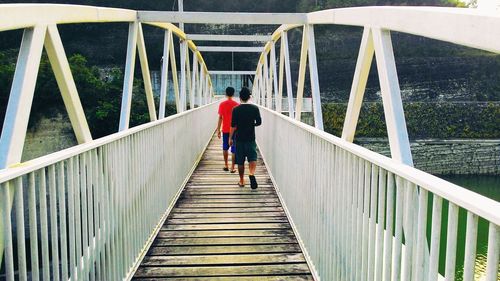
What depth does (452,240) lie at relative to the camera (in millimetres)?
1311

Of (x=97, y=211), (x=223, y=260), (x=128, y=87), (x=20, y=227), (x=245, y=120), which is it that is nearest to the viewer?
(x=20, y=227)

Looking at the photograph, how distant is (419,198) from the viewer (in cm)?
154

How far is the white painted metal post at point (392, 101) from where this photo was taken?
8.63 feet

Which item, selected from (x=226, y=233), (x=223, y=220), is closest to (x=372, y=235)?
(x=226, y=233)

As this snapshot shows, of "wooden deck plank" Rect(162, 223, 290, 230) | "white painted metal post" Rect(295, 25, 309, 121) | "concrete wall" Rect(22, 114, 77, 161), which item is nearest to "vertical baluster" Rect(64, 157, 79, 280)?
"wooden deck plank" Rect(162, 223, 290, 230)

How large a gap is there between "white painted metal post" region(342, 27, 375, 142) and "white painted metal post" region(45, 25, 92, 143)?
219 cm

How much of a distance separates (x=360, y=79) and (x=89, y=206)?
2.50m

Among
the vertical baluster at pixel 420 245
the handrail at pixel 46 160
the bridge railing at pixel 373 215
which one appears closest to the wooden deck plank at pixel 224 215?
the bridge railing at pixel 373 215

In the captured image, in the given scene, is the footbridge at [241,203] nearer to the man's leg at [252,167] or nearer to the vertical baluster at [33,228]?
the vertical baluster at [33,228]

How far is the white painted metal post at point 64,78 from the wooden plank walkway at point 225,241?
1.15 meters

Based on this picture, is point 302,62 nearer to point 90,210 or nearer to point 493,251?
point 90,210

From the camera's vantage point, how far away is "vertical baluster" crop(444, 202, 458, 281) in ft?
4.31

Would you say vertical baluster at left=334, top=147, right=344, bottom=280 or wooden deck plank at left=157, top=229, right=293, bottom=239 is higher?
vertical baluster at left=334, top=147, right=344, bottom=280

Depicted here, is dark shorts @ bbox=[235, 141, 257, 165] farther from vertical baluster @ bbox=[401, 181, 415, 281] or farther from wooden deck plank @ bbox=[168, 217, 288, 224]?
vertical baluster @ bbox=[401, 181, 415, 281]
